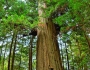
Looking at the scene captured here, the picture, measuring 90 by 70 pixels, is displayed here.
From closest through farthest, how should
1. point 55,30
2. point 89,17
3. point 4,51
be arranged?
point 89,17
point 55,30
point 4,51

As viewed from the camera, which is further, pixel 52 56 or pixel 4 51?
pixel 4 51

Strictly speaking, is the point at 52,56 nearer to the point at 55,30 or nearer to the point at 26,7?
the point at 55,30

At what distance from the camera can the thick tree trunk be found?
5.21 m

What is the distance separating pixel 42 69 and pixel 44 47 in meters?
0.75

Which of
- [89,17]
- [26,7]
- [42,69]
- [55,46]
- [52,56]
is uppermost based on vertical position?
[26,7]

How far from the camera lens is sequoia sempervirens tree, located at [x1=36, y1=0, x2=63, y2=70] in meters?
5.21

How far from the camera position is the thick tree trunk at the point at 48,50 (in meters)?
5.21

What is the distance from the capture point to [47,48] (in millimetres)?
5516

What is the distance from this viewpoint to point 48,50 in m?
5.44

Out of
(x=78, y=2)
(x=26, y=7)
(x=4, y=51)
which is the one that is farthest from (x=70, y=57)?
(x=78, y=2)

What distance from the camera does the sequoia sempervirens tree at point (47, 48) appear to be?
5215 millimetres

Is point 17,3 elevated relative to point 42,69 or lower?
elevated

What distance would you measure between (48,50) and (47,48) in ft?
0.33

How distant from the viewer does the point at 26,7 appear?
5852 millimetres
